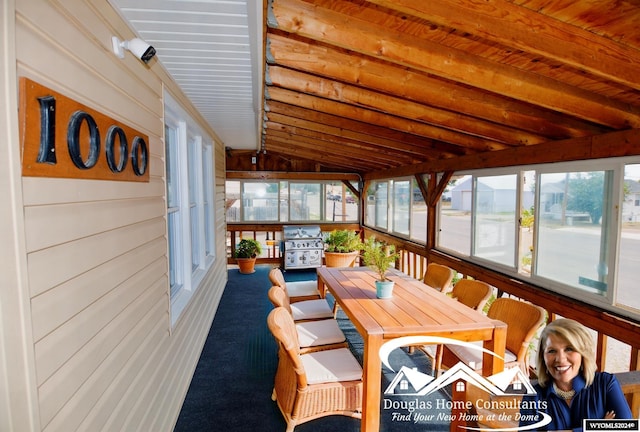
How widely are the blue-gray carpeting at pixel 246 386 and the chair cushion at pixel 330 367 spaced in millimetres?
485

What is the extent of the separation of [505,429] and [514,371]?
0.92 m

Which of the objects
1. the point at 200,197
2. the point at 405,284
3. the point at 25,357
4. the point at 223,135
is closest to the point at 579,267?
the point at 405,284

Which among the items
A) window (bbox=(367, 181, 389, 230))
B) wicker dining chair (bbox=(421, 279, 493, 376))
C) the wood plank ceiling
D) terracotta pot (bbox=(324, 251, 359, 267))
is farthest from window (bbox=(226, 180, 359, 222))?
wicker dining chair (bbox=(421, 279, 493, 376))

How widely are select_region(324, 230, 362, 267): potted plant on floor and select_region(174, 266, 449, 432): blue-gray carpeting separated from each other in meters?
2.54

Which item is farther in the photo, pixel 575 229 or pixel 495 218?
pixel 495 218

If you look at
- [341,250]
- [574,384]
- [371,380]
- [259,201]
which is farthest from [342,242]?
[574,384]

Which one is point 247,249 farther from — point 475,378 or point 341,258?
point 475,378

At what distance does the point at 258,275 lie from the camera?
277 inches

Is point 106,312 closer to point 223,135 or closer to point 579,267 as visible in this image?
point 579,267

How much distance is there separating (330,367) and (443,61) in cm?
205

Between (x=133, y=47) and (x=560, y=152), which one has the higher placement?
(x=133, y=47)

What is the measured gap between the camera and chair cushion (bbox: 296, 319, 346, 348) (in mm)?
2751

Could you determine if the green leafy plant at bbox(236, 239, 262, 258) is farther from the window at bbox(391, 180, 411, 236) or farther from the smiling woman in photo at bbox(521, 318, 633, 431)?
the smiling woman in photo at bbox(521, 318, 633, 431)

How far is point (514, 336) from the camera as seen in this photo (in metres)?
2.59
